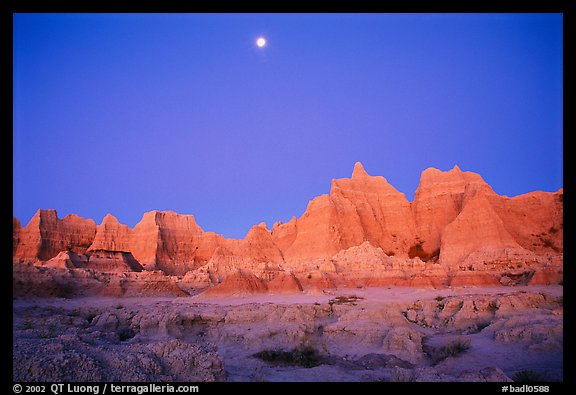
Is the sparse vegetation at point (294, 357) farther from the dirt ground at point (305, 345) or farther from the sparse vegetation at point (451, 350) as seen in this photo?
the sparse vegetation at point (451, 350)

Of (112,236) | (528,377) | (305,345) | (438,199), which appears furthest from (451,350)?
A: (112,236)

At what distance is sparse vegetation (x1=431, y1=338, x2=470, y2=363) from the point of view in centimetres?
1286

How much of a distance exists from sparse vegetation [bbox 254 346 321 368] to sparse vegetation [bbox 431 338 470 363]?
12.9ft

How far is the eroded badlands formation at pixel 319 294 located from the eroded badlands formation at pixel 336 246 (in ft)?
0.84

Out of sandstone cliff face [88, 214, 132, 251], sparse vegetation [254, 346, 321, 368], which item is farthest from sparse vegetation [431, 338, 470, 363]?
sandstone cliff face [88, 214, 132, 251]

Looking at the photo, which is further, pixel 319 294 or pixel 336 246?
pixel 336 246

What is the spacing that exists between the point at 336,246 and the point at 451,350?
52347mm

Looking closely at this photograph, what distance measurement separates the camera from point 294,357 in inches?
518

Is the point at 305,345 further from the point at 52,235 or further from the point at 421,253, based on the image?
the point at 52,235
